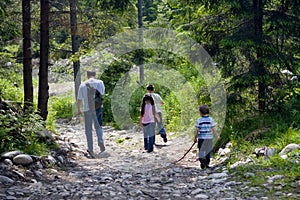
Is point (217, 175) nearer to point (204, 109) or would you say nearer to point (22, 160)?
point (204, 109)

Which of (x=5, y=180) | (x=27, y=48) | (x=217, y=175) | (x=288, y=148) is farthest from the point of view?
(x=27, y=48)

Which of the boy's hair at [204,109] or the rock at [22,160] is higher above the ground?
the boy's hair at [204,109]

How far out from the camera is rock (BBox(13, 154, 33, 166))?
25.8 ft

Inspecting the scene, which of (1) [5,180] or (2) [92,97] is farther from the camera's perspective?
(2) [92,97]

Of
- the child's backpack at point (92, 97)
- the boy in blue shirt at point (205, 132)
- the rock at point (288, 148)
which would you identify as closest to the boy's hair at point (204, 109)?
the boy in blue shirt at point (205, 132)

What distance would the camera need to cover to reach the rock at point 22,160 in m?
7.85

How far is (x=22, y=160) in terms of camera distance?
789cm

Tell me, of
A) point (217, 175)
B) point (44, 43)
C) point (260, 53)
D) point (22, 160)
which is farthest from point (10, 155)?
point (260, 53)

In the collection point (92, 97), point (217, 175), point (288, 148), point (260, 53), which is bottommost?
point (217, 175)

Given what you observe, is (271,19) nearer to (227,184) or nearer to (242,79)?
(242,79)

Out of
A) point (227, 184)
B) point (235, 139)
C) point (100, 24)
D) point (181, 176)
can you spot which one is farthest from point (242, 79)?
point (100, 24)

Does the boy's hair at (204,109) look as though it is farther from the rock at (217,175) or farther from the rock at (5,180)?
the rock at (5,180)

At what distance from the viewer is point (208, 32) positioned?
10.8 metres

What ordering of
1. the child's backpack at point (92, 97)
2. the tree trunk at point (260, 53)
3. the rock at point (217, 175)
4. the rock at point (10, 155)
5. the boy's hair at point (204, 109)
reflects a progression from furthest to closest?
the child's backpack at point (92, 97), the tree trunk at point (260, 53), the boy's hair at point (204, 109), the rock at point (10, 155), the rock at point (217, 175)
